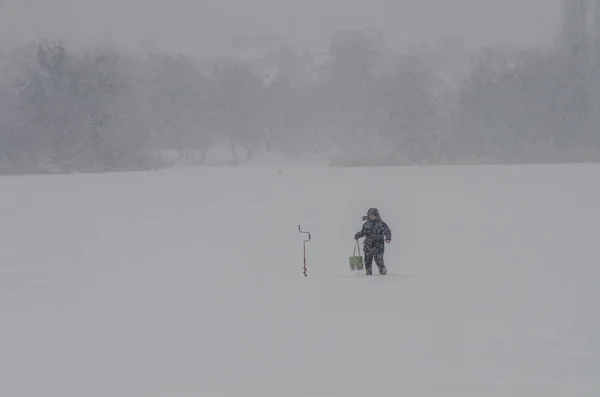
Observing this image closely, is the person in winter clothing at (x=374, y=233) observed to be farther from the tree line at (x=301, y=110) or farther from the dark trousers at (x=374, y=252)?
the tree line at (x=301, y=110)

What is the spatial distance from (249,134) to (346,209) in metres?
44.2

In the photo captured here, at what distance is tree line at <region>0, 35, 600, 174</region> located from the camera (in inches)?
2498

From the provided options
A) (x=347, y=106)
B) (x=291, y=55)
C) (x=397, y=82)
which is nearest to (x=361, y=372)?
(x=397, y=82)

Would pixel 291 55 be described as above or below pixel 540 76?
above

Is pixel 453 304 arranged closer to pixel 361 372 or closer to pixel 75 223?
pixel 361 372

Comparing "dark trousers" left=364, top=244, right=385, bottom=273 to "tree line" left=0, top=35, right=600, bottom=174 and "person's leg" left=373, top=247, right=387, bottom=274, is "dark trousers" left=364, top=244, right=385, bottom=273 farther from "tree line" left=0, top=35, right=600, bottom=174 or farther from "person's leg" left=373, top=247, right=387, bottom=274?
"tree line" left=0, top=35, right=600, bottom=174

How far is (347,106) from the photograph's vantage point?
252 feet

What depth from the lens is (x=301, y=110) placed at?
7856 centimetres

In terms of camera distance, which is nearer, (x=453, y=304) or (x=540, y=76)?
(x=453, y=304)

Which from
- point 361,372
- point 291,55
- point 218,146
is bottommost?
point 361,372

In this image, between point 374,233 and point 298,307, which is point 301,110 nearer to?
point 374,233

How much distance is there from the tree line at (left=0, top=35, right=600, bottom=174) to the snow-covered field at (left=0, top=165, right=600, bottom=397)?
121 ft

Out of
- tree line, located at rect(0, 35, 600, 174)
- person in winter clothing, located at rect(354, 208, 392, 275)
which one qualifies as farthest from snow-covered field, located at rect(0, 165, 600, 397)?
tree line, located at rect(0, 35, 600, 174)

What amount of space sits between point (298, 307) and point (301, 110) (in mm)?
67954
